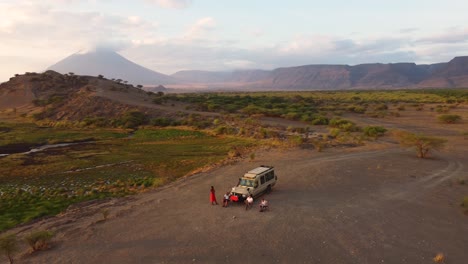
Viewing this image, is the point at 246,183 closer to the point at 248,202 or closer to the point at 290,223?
the point at 248,202

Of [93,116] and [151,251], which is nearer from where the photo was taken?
[151,251]

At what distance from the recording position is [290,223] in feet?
62.8

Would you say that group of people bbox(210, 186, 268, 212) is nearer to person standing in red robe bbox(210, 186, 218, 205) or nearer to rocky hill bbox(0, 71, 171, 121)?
person standing in red robe bbox(210, 186, 218, 205)

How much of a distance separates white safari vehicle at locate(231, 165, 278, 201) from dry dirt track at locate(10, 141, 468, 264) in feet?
2.43

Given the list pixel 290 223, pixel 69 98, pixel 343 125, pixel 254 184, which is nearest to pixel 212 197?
pixel 254 184

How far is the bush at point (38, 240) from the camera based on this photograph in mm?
17062

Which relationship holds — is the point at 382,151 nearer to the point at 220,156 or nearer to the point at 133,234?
the point at 220,156

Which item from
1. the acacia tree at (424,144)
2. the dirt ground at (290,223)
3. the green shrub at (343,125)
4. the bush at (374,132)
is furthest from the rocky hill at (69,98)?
the dirt ground at (290,223)

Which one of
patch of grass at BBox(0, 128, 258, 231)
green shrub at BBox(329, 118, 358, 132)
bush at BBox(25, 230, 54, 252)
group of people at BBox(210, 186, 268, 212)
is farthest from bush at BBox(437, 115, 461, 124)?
bush at BBox(25, 230, 54, 252)

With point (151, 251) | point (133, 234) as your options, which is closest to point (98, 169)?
point (133, 234)

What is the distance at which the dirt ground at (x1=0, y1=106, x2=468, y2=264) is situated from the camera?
16.2 metres

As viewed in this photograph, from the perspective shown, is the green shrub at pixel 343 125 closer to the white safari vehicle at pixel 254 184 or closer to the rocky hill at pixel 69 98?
the white safari vehicle at pixel 254 184

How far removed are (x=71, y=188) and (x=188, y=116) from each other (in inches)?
1791

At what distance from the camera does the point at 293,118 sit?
2758 inches
